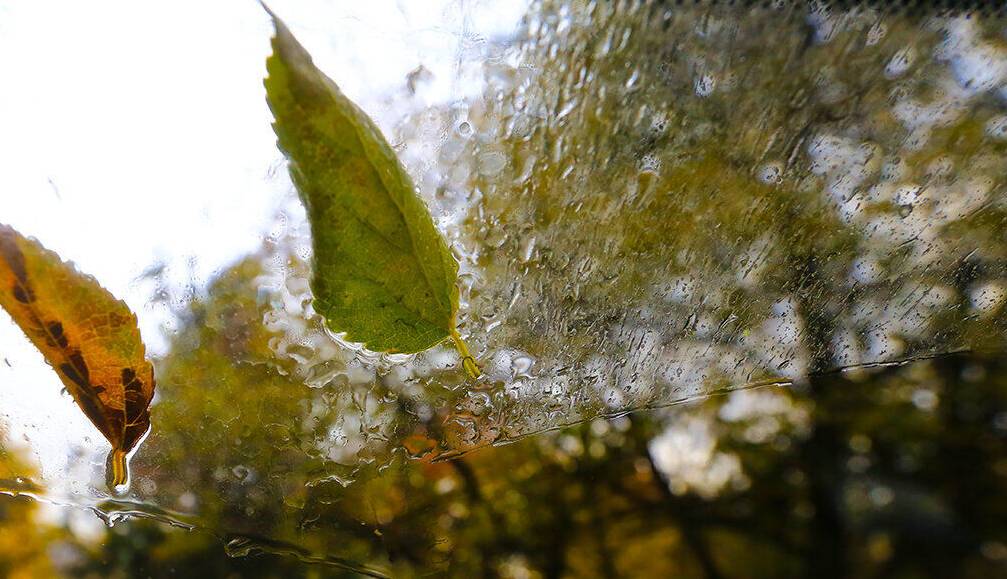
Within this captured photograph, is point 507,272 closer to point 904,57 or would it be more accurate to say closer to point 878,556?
point 904,57

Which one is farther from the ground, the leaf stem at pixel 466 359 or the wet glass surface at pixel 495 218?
the wet glass surface at pixel 495 218

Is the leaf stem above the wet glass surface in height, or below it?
below
